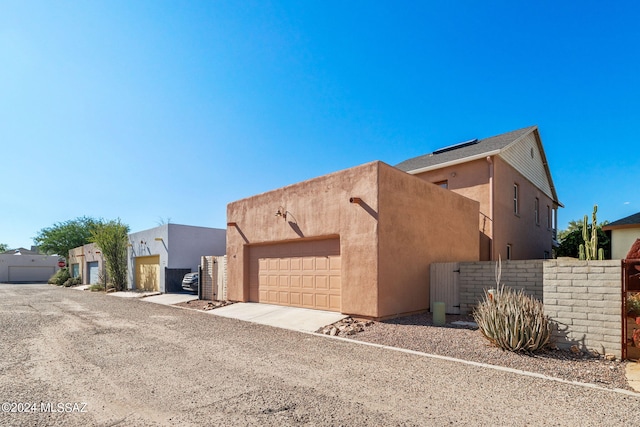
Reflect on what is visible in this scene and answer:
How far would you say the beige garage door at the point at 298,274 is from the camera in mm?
11383

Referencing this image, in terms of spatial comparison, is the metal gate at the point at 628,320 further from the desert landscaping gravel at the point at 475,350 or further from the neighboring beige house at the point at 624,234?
the neighboring beige house at the point at 624,234

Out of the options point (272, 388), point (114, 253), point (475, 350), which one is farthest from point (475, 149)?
point (114, 253)

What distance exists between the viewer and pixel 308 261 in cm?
1227

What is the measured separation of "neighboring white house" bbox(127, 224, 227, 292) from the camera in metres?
22.1

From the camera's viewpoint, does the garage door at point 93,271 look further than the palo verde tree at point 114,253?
Yes

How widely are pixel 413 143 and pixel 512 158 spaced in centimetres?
562

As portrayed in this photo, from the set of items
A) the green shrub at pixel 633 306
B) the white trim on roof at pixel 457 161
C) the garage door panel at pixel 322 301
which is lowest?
the garage door panel at pixel 322 301

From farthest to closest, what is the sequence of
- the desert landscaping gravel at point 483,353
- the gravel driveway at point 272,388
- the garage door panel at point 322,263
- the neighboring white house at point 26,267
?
the neighboring white house at point 26,267 < the garage door panel at point 322,263 < the desert landscaping gravel at point 483,353 < the gravel driveway at point 272,388

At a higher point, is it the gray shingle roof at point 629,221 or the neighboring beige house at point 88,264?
the gray shingle roof at point 629,221

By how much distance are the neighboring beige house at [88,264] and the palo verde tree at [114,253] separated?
283 centimetres

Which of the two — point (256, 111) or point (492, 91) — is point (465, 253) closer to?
point (492, 91)

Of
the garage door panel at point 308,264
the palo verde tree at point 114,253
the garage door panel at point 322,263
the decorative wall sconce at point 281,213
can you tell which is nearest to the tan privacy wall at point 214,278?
the decorative wall sconce at point 281,213

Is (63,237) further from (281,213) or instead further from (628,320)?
(628,320)

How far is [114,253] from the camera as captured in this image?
2686 cm
